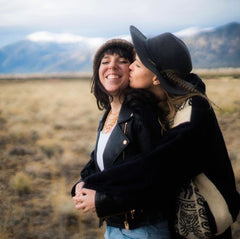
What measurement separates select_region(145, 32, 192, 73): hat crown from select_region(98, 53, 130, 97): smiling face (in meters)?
0.41

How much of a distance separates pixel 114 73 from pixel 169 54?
0.53m

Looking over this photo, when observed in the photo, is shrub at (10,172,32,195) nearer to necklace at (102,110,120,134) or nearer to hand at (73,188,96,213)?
necklace at (102,110,120,134)

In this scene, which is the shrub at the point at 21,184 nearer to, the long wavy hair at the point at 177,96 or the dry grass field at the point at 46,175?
the dry grass field at the point at 46,175

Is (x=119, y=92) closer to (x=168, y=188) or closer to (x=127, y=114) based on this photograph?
(x=127, y=114)

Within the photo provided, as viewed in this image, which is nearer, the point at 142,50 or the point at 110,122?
the point at 142,50

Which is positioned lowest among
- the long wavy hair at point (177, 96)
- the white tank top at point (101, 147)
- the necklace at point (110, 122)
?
the white tank top at point (101, 147)

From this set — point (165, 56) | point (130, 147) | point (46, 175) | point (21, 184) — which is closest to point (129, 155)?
point (130, 147)

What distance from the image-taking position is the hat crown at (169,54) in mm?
1556

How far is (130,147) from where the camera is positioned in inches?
65.6

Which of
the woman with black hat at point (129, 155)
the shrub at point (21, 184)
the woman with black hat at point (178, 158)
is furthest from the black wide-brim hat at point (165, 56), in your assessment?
the shrub at point (21, 184)

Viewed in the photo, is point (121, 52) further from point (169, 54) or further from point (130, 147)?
point (130, 147)

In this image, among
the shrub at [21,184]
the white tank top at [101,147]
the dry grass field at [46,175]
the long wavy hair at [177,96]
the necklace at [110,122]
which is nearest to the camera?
the long wavy hair at [177,96]

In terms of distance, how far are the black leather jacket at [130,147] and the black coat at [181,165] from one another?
0.12 meters

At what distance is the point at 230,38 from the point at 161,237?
682 ft
